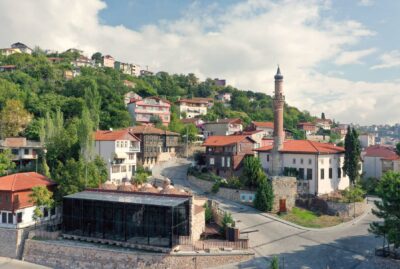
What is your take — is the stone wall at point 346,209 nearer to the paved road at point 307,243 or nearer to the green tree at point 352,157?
the paved road at point 307,243

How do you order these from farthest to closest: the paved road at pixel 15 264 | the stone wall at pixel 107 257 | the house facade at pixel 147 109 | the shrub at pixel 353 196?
the house facade at pixel 147 109, the shrub at pixel 353 196, the paved road at pixel 15 264, the stone wall at pixel 107 257

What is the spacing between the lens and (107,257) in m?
29.5

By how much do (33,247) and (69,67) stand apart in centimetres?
8340

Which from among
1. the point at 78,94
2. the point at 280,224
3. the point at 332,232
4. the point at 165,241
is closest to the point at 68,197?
the point at 165,241

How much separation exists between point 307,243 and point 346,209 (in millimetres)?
10409

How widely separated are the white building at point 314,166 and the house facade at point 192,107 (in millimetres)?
54376

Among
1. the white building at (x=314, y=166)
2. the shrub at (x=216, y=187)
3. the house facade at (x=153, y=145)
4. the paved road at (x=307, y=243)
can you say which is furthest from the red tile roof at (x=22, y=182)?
the white building at (x=314, y=166)

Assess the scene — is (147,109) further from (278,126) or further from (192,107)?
(278,126)

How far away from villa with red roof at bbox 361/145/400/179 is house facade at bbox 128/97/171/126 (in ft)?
137

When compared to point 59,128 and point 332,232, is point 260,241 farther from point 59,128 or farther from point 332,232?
point 59,128

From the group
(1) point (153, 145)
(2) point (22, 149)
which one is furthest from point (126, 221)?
(1) point (153, 145)

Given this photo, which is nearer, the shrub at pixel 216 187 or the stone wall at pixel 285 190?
the stone wall at pixel 285 190

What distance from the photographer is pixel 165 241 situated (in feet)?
94.9

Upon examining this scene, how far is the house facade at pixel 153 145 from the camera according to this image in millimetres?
57031
